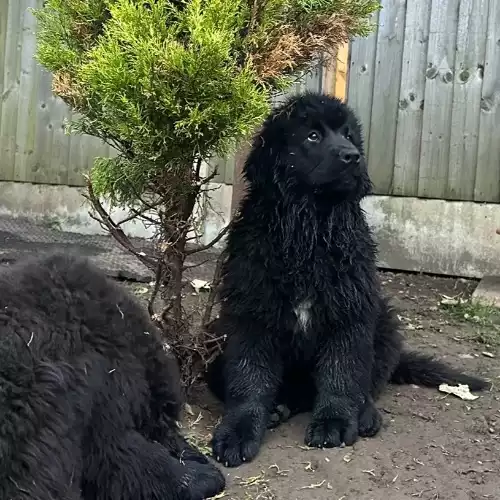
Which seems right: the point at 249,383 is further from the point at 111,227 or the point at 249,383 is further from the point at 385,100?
the point at 385,100

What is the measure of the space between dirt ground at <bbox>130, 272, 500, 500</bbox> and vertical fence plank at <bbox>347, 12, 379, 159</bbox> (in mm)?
2760

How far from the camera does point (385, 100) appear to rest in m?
6.16

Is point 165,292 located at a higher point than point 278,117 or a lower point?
lower

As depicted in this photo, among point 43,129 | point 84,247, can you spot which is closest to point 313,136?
point 84,247

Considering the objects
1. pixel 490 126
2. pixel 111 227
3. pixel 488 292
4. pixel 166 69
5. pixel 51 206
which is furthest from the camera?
pixel 51 206

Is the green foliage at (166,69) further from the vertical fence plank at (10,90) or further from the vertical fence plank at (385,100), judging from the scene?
the vertical fence plank at (10,90)

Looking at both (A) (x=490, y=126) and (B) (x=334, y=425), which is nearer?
(B) (x=334, y=425)

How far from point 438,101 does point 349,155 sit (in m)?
3.39

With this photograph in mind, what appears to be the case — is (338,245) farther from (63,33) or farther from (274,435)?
(63,33)

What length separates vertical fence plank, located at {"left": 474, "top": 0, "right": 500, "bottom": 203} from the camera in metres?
5.87

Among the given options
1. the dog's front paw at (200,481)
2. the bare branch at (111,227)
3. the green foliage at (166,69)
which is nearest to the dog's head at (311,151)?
the green foliage at (166,69)

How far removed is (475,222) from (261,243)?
3341 millimetres

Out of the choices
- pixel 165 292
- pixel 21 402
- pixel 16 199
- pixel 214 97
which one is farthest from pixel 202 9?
pixel 16 199

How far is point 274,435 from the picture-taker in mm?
3080
